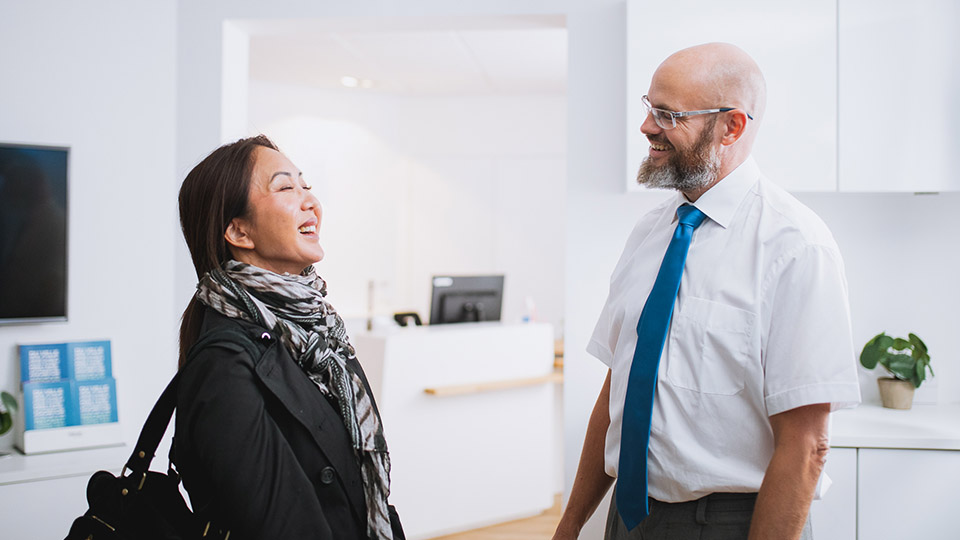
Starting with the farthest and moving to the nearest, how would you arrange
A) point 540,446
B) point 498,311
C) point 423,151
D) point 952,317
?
point 423,151 < point 498,311 < point 540,446 < point 952,317

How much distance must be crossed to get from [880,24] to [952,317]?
1.13 m

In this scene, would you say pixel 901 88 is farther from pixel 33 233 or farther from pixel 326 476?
pixel 33 233

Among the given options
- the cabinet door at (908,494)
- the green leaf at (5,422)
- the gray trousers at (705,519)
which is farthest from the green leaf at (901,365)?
the green leaf at (5,422)

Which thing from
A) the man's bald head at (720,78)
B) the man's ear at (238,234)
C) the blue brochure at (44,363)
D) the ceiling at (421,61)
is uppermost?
the ceiling at (421,61)

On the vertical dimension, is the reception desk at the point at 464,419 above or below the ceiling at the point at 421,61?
below

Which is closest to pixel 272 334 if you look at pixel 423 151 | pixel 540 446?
pixel 540 446

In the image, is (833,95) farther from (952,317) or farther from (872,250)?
(952,317)

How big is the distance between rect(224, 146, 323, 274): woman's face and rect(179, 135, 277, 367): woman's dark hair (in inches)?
0.6

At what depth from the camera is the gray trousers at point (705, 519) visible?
141 centimetres

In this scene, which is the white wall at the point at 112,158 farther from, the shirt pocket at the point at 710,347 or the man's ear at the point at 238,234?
the shirt pocket at the point at 710,347

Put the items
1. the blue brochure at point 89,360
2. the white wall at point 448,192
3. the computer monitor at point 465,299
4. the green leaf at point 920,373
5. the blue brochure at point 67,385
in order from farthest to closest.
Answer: the white wall at point 448,192 → the computer monitor at point 465,299 → the blue brochure at point 89,360 → the blue brochure at point 67,385 → the green leaf at point 920,373

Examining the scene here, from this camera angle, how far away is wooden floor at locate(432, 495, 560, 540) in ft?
13.2

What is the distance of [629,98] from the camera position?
2.53 metres

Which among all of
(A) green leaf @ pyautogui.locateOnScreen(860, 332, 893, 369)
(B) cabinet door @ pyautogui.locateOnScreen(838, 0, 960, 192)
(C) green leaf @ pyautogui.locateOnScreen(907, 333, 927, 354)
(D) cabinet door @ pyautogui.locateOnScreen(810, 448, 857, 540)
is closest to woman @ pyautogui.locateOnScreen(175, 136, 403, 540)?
(D) cabinet door @ pyautogui.locateOnScreen(810, 448, 857, 540)
